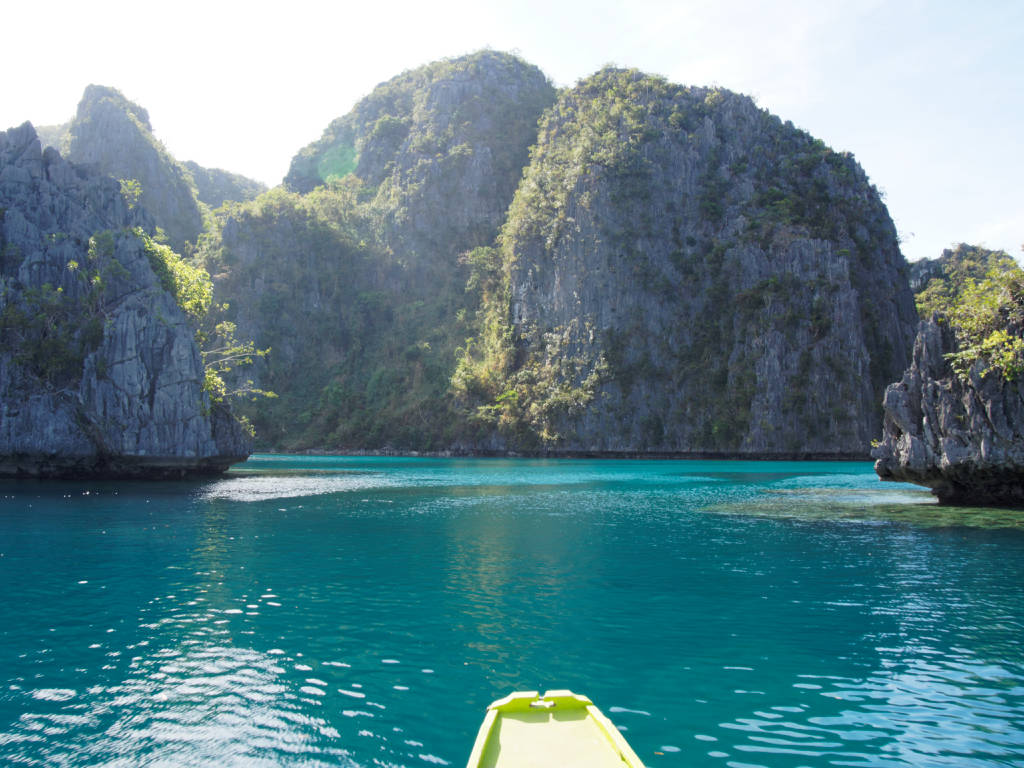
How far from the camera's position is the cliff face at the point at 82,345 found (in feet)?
148

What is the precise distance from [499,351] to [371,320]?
37.0m

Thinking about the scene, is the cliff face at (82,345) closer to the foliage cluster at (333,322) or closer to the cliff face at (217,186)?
the foliage cluster at (333,322)

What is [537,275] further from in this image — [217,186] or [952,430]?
[217,186]

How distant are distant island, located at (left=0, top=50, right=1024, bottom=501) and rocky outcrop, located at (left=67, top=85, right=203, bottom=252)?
0.49 meters

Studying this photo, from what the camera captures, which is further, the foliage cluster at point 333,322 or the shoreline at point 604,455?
the foliage cluster at point 333,322

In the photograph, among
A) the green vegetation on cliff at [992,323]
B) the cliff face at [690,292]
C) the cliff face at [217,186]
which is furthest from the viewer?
the cliff face at [217,186]

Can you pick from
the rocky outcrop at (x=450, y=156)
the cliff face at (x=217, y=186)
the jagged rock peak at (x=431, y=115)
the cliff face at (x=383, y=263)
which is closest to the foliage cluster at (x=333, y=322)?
the cliff face at (x=383, y=263)

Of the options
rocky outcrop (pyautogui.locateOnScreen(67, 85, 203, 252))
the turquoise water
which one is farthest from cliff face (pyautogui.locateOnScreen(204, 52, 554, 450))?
the turquoise water

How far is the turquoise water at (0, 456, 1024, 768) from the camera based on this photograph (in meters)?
8.23

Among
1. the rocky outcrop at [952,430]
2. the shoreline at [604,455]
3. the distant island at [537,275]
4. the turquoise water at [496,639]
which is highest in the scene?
the distant island at [537,275]

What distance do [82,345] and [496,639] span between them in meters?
46.6

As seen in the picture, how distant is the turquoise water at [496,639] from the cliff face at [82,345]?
863 inches

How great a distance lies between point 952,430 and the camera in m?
30.6

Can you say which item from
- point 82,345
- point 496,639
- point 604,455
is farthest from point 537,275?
point 496,639
